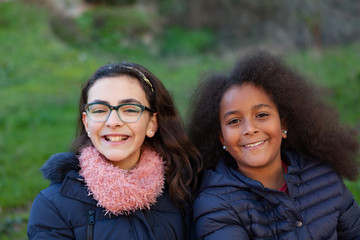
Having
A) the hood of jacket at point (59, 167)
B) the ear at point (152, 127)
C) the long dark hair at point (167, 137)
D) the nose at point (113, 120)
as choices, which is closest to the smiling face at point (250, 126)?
the long dark hair at point (167, 137)

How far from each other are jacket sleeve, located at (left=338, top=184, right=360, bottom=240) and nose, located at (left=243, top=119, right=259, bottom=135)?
0.73 metres

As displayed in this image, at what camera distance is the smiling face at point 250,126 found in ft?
8.29

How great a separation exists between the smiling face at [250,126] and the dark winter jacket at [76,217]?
61 cm

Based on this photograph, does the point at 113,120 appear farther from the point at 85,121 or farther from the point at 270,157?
the point at 270,157

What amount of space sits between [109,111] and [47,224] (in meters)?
0.70

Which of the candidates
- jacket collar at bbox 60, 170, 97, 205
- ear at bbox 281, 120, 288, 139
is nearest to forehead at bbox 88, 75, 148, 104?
jacket collar at bbox 60, 170, 97, 205

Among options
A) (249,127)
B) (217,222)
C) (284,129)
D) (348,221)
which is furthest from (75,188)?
(348,221)

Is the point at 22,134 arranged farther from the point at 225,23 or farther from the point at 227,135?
the point at 225,23

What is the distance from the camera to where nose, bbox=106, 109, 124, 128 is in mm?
2332

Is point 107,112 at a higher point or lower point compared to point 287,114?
higher

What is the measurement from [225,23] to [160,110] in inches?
706

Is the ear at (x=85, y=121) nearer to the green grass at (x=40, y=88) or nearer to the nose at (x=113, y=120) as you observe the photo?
the nose at (x=113, y=120)

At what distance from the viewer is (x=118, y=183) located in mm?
2299

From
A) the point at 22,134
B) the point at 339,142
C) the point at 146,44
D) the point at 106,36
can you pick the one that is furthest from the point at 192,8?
the point at 339,142
